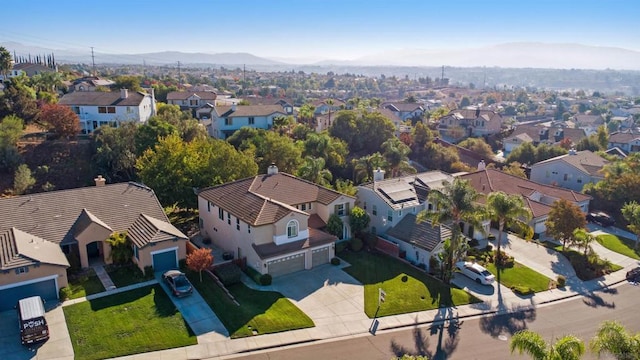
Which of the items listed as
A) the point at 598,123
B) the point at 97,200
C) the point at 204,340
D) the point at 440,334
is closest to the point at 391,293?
the point at 440,334

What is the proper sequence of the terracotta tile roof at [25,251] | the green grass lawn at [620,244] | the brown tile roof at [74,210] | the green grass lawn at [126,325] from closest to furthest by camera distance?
the green grass lawn at [126,325] < the terracotta tile roof at [25,251] < the brown tile roof at [74,210] < the green grass lawn at [620,244]

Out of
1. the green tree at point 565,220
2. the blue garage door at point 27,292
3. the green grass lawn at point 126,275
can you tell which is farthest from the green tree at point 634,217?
the blue garage door at point 27,292

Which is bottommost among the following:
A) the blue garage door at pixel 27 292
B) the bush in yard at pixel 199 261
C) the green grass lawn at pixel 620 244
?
the green grass lawn at pixel 620 244

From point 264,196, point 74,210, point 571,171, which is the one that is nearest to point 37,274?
point 74,210

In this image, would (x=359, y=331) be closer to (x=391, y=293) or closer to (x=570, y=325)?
(x=391, y=293)

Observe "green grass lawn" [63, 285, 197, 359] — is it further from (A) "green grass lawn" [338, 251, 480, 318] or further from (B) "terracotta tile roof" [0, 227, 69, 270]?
(A) "green grass lawn" [338, 251, 480, 318]

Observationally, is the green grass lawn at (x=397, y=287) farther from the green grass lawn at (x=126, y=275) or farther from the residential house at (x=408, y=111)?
the residential house at (x=408, y=111)

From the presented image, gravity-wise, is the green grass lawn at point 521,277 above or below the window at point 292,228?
below

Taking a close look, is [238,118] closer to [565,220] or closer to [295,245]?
[295,245]
